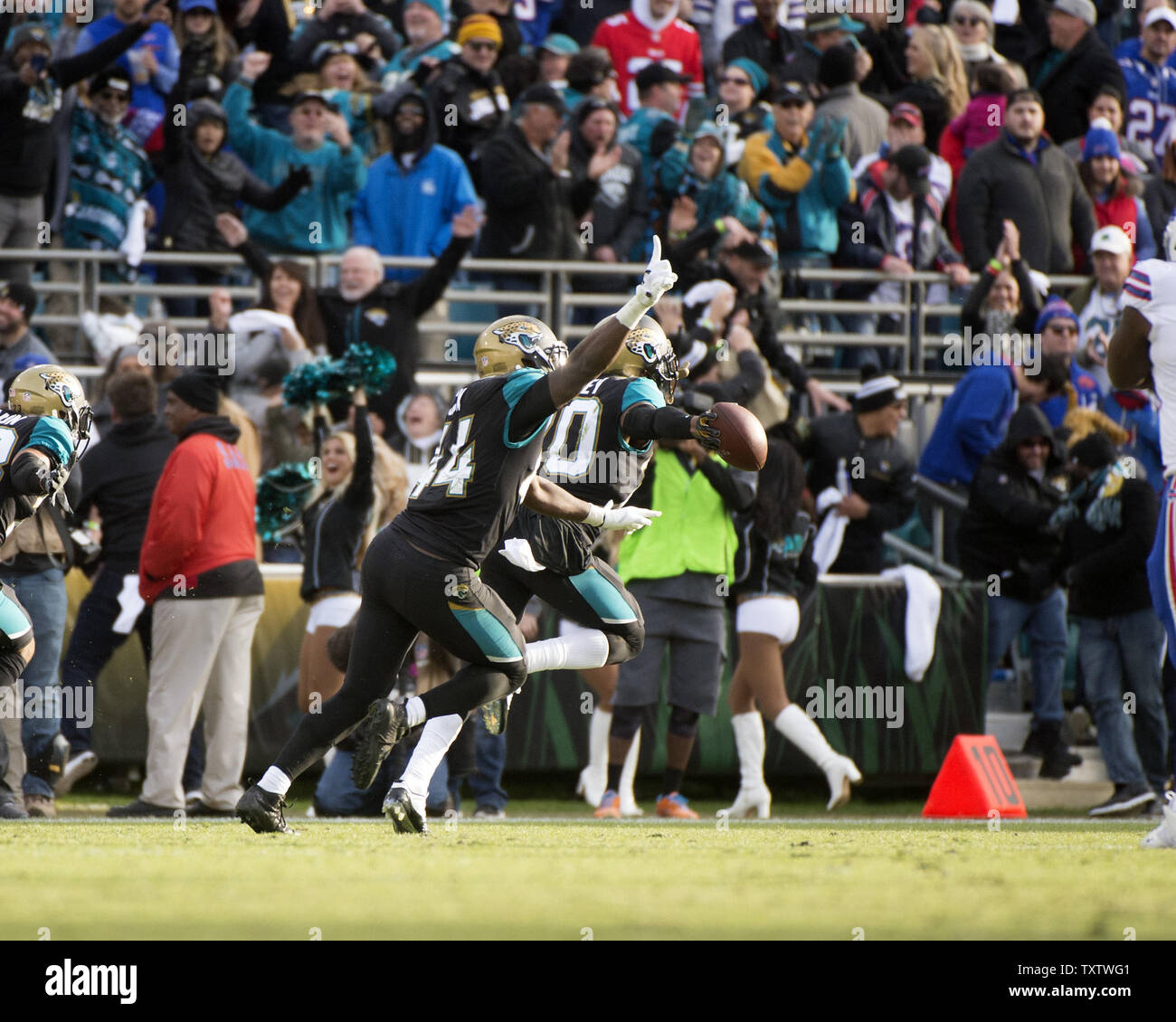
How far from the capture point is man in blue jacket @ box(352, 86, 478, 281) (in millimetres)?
12664

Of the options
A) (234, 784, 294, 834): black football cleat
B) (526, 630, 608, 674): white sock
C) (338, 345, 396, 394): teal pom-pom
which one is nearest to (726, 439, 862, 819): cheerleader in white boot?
(338, 345, 396, 394): teal pom-pom

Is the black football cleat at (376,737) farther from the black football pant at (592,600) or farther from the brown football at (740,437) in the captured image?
the brown football at (740,437)

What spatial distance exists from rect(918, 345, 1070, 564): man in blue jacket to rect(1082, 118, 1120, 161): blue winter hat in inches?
98.8

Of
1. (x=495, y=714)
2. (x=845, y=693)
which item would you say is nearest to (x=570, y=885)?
(x=495, y=714)

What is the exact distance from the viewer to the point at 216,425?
9.52 m

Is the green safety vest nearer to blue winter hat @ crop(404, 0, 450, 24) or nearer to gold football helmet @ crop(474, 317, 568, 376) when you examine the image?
gold football helmet @ crop(474, 317, 568, 376)

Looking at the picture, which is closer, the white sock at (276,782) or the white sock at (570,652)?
the white sock at (276,782)

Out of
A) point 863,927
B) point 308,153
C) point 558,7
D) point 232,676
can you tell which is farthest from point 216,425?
point 558,7

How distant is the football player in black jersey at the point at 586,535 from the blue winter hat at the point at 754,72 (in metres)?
6.76

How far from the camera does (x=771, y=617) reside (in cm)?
1048

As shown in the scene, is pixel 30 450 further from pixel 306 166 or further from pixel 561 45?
pixel 561 45

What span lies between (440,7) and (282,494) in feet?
19.0

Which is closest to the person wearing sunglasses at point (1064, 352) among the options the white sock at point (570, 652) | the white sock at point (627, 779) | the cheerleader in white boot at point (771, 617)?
the cheerleader in white boot at point (771, 617)

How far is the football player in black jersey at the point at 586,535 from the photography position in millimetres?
7164
